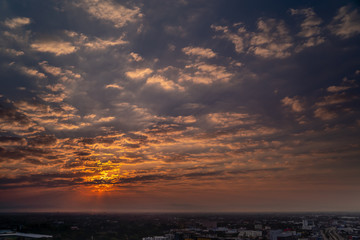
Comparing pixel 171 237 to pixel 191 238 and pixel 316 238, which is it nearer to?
pixel 191 238

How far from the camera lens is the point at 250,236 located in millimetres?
67438

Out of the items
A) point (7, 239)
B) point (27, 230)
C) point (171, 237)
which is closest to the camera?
point (7, 239)

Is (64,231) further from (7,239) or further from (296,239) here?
(296,239)

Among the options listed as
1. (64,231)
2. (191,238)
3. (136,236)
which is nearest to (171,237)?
(191,238)

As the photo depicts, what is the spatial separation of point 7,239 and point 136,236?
28144 mm

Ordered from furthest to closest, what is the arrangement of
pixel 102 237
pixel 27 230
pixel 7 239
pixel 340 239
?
pixel 27 230 → pixel 102 237 → pixel 340 239 → pixel 7 239

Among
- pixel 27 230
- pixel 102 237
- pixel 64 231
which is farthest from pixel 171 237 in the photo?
pixel 27 230

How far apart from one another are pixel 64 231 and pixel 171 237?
99.4 feet

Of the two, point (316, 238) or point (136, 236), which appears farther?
point (136, 236)

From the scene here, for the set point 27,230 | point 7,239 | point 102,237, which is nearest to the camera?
point 7,239

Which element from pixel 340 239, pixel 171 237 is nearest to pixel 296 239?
pixel 340 239

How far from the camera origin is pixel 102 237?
215ft

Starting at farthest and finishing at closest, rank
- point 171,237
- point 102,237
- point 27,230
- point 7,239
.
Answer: point 27,230 → point 102,237 → point 171,237 → point 7,239

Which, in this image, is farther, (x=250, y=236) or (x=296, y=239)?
(x=250, y=236)
